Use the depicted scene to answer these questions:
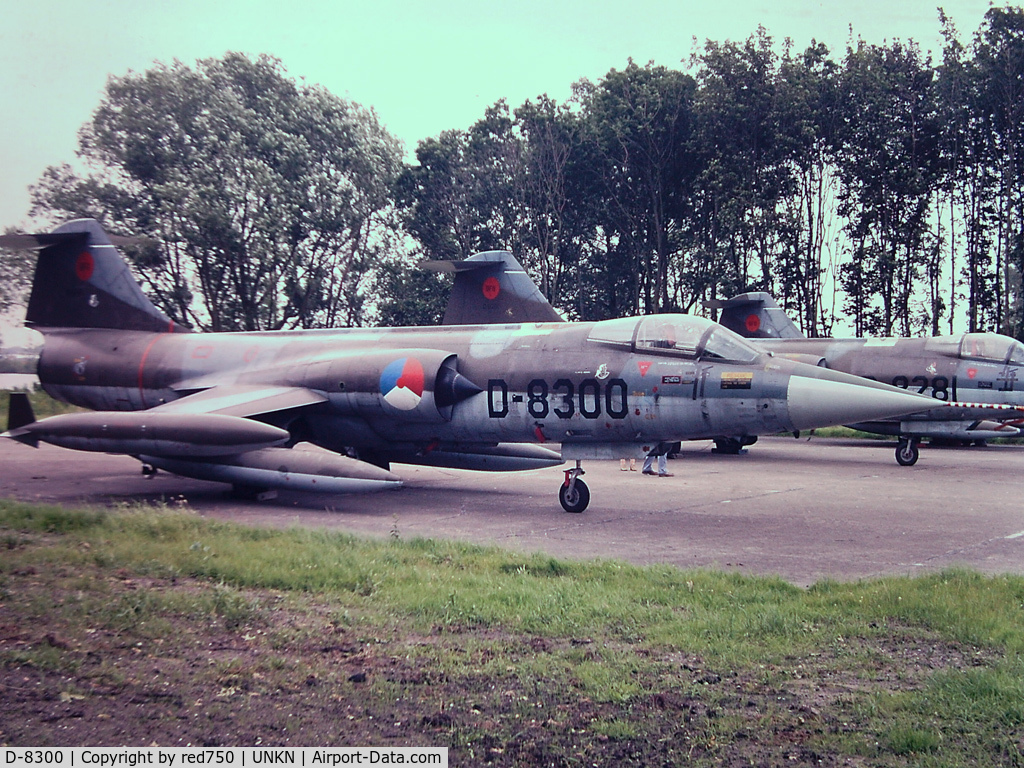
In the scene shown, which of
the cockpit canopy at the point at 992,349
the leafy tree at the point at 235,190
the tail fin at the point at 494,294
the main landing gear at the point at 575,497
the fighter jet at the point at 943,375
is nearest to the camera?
the main landing gear at the point at 575,497

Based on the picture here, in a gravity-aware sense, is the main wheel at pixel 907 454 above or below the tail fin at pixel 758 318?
below

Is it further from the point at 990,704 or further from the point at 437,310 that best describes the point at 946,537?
the point at 437,310

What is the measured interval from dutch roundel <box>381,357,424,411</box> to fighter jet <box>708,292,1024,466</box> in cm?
827

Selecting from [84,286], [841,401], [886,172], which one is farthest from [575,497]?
[886,172]

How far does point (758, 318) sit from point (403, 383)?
599 inches

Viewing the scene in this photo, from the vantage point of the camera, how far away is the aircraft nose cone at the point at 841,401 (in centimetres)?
988

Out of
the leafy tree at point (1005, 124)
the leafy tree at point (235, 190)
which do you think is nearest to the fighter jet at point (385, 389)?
the leafy tree at point (235, 190)

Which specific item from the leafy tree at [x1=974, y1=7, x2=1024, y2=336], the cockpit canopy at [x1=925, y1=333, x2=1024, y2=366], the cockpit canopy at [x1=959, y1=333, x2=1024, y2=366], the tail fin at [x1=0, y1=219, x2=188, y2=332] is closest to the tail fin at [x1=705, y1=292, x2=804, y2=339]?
the cockpit canopy at [x1=925, y1=333, x2=1024, y2=366]

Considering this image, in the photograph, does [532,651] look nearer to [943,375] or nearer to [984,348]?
[943,375]

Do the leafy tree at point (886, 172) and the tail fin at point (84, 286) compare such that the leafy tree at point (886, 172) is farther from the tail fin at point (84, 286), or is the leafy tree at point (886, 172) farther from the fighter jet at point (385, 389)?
the tail fin at point (84, 286)

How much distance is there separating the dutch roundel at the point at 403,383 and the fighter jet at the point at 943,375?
326 inches

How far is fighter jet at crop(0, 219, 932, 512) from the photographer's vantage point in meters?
10.8

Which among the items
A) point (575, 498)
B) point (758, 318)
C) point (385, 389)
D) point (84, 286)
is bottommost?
point (575, 498)

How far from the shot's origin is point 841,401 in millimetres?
10047
